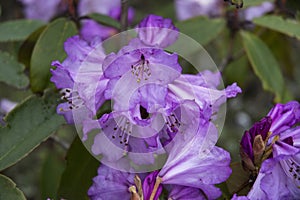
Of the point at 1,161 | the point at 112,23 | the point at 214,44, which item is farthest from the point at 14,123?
the point at 214,44

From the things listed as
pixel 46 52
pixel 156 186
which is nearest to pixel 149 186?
pixel 156 186

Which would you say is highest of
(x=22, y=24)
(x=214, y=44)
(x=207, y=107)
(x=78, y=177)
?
(x=207, y=107)

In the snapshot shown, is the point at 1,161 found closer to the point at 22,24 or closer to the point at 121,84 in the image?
the point at 121,84

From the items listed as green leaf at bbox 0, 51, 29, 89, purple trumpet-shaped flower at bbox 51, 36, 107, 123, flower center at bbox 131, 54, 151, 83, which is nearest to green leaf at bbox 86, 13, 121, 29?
green leaf at bbox 0, 51, 29, 89

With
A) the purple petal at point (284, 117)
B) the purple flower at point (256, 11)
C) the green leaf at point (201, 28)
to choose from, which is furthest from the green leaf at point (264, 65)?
the purple petal at point (284, 117)

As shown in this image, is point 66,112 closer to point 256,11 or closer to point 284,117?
point 284,117

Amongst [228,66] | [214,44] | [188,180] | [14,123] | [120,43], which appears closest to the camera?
[188,180]
